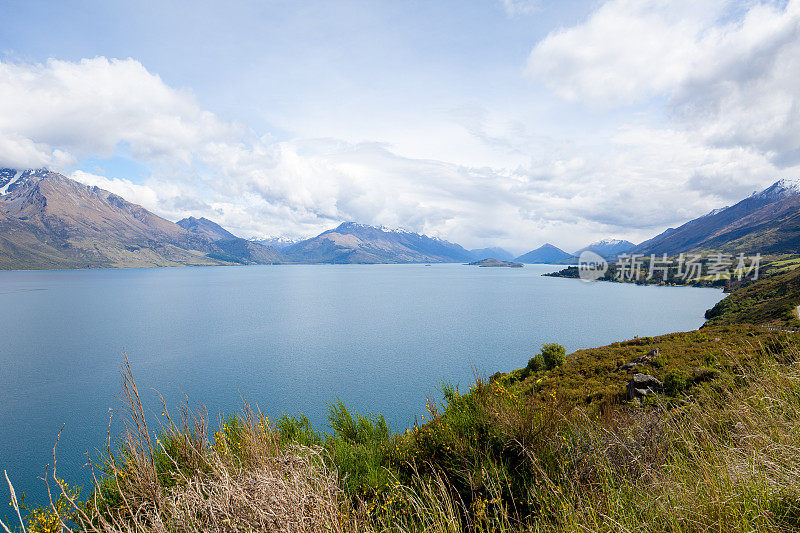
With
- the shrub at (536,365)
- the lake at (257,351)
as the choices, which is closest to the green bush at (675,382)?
the lake at (257,351)

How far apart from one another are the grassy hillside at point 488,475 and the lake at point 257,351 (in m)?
2.01

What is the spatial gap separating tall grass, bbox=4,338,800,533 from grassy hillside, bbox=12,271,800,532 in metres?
0.03

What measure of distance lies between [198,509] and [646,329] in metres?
75.9

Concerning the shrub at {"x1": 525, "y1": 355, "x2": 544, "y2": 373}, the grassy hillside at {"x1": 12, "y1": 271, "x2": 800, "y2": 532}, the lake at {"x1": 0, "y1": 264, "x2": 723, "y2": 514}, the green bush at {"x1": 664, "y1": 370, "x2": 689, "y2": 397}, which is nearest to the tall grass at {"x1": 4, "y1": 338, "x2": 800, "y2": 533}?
the grassy hillside at {"x1": 12, "y1": 271, "x2": 800, "y2": 532}

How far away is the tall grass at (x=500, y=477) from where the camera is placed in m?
3.27

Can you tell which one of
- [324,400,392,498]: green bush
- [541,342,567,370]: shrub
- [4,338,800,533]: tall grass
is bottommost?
[541,342,567,370]: shrub

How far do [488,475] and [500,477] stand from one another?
0.60 metres

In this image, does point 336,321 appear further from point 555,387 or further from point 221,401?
point 555,387

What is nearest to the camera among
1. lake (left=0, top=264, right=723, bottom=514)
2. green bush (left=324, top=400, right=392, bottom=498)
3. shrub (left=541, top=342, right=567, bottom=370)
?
green bush (left=324, top=400, right=392, bottom=498)

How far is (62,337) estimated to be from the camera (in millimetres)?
57938

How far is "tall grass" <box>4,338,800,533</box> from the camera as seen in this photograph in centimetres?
327

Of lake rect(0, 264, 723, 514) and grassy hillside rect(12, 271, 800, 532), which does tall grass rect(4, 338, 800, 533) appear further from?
lake rect(0, 264, 723, 514)

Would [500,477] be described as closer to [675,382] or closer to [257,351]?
[675,382]

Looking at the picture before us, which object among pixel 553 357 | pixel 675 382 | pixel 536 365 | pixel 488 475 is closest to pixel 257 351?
pixel 536 365
